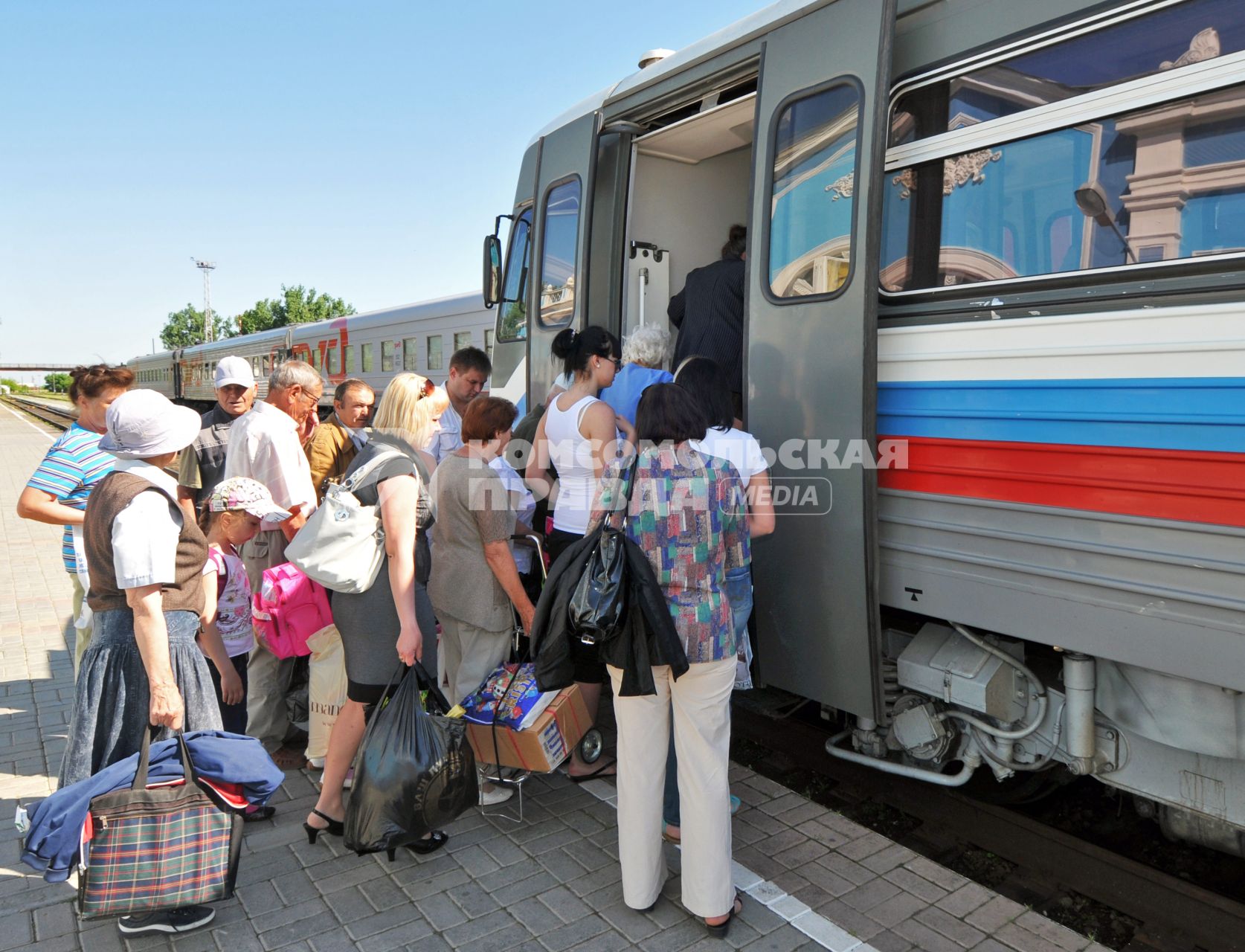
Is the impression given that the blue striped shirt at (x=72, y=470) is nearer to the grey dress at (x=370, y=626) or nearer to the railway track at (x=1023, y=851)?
the grey dress at (x=370, y=626)

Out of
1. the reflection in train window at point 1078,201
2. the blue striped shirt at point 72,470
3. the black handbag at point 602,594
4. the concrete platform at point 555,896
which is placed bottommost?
the concrete platform at point 555,896

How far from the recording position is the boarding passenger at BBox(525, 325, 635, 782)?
389 centimetres

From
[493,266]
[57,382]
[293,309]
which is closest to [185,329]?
[293,309]

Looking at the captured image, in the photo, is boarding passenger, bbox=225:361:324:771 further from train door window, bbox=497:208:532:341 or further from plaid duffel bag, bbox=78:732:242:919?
train door window, bbox=497:208:532:341

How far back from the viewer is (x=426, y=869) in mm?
3387

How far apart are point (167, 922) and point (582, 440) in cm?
236

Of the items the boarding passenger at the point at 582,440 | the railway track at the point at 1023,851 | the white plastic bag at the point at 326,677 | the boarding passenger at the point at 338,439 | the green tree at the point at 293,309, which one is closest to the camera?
the railway track at the point at 1023,851

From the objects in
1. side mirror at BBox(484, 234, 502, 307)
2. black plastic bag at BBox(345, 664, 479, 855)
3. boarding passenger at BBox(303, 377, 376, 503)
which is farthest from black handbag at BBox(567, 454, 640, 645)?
side mirror at BBox(484, 234, 502, 307)

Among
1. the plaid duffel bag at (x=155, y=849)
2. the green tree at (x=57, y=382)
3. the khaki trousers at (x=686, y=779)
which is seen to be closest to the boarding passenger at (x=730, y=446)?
the khaki trousers at (x=686, y=779)

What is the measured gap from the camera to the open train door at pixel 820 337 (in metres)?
3.34

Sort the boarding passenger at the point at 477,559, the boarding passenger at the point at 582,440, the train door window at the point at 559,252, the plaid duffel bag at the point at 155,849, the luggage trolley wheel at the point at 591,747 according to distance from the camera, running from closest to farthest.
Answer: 1. the plaid duffel bag at the point at 155,849
2. the boarding passenger at the point at 477,559
3. the boarding passenger at the point at 582,440
4. the luggage trolley wheel at the point at 591,747
5. the train door window at the point at 559,252

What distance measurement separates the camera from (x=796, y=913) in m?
3.05

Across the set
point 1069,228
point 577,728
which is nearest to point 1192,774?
point 1069,228

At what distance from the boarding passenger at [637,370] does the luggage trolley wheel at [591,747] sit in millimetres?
1506
